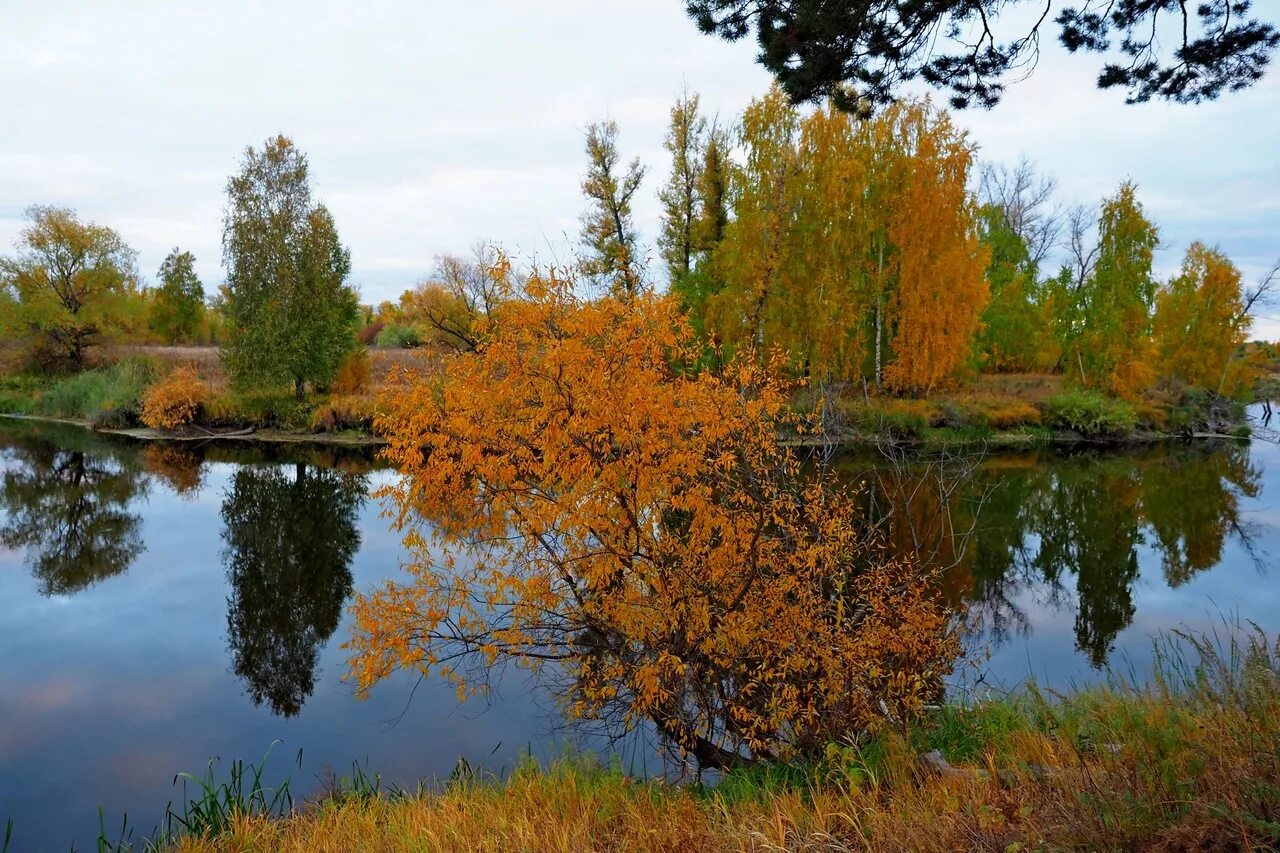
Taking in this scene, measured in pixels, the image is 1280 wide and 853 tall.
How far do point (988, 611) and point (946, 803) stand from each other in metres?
8.24

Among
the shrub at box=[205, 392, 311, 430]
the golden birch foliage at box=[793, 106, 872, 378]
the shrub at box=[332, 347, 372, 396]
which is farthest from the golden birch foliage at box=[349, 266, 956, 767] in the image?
the shrub at box=[332, 347, 372, 396]

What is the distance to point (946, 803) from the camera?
3.93 meters

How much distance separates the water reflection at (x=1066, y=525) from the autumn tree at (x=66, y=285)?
35735mm

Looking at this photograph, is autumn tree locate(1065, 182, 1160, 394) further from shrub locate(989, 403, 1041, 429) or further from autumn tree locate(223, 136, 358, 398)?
autumn tree locate(223, 136, 358, 398)

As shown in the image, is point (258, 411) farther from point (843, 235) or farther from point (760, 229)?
point (843, 235)

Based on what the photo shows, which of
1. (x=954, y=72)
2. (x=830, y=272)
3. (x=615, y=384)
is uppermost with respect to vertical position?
(x=830, y=272)

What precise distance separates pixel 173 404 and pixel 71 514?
1255cm

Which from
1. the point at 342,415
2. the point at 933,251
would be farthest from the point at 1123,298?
the point at 342,415

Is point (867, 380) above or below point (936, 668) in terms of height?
above

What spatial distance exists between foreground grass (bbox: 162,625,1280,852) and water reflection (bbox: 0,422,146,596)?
10.6 metres

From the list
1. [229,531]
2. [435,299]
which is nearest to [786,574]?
[229,531]

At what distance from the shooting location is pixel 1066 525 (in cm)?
1644

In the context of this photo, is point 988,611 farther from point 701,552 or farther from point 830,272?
point 830,272

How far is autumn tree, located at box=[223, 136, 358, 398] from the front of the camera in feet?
91.3
